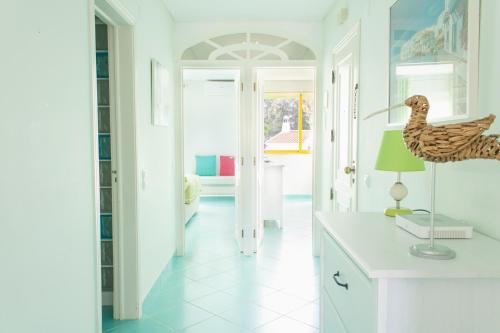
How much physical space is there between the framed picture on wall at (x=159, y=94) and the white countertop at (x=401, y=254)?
2208mm

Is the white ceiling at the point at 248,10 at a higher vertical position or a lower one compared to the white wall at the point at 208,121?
higher

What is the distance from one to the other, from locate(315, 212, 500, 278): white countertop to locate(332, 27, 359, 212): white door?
64.7 inches

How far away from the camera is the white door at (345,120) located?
3.22 meters

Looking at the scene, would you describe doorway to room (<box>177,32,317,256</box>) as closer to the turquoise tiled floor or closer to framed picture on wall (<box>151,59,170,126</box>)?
the turquoise tiled floor

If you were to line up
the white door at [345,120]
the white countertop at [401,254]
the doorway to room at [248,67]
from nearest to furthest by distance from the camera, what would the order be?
the white countertop at [401,254], the white door at [345,120], the doorway to room at [248,67]

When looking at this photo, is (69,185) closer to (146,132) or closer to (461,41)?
(146,132)

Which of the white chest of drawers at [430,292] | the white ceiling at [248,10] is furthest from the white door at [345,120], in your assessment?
the white chest of drawers at [430,292]

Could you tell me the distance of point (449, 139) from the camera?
116 cm

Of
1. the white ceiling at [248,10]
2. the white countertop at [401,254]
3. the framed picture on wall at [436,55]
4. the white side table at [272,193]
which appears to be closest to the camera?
the white countertop at [401,254]

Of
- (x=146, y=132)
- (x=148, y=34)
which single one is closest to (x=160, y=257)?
(x=146, y=132)

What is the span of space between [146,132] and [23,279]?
193 cm

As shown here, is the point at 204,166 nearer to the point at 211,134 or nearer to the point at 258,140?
the point at 211,134

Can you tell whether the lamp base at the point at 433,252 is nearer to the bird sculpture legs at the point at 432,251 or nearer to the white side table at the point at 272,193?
the bird sculpture legs at the point at 432,251

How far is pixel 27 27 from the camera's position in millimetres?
1429
